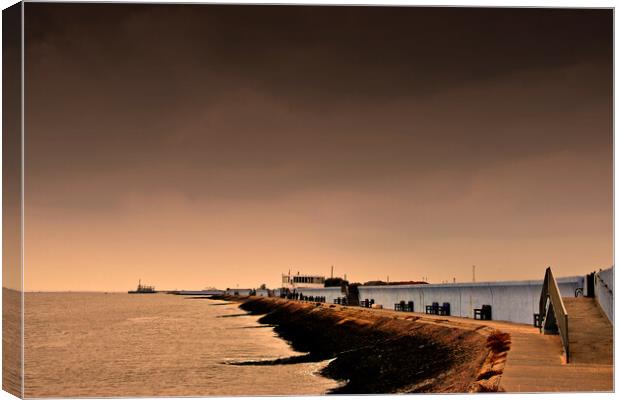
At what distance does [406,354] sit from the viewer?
2748cm

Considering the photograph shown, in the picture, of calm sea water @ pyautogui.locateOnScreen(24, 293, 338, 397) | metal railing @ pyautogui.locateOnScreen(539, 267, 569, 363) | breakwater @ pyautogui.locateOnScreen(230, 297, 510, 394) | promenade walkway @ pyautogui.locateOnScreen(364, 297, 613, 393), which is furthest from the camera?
calm sea water @ pyautogui.locateOnScreen(24, 293, 338, 397)

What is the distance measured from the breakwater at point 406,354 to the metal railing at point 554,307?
4.96 ft

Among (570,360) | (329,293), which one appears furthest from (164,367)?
(329,293)

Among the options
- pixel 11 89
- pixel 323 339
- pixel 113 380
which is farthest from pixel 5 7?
pixel 323 339

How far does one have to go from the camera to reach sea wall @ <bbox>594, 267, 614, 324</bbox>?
18845mm

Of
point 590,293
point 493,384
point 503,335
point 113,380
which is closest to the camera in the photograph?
point 493,384

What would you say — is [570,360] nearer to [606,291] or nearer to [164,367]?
[606,291]

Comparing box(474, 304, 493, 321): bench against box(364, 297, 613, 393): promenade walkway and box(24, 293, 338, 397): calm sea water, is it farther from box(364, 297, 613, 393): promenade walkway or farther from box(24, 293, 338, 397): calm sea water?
box(364, 297, 613, 393): promenade walkway

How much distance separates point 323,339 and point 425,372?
22.2 meters

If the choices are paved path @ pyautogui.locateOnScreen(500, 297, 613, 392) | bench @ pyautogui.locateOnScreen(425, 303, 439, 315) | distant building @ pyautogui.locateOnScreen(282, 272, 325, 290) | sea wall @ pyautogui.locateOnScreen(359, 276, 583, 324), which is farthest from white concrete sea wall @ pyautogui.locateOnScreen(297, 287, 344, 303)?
distant building @ pyautogui.locateOnScreen(282, 272, 325, 290)

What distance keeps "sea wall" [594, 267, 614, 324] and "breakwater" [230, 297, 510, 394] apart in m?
2.99

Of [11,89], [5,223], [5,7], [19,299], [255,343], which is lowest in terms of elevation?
[255,343]

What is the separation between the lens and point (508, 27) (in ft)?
72.6

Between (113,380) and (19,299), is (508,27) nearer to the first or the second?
(19,299)
